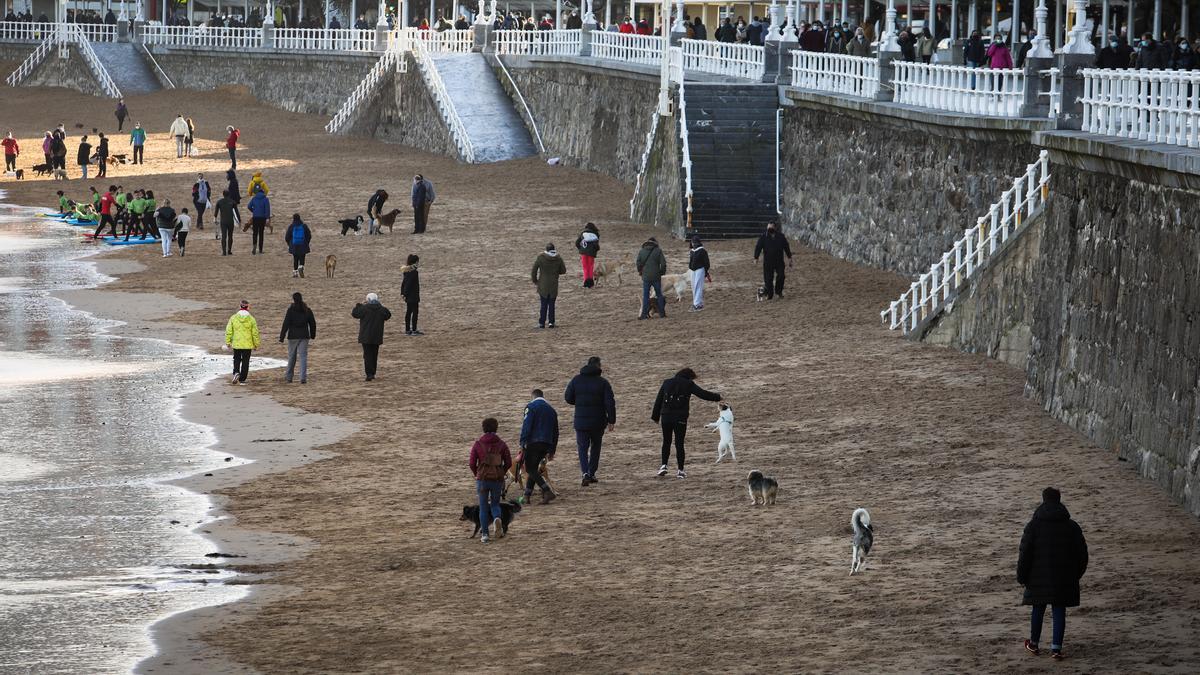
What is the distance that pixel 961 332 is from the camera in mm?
26641

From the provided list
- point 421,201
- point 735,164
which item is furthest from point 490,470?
point 421,201

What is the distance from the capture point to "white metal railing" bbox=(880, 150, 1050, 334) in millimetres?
25625

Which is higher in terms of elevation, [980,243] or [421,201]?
[980,243]

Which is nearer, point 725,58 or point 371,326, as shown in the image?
point 371,326

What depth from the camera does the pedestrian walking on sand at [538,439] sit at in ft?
63.0

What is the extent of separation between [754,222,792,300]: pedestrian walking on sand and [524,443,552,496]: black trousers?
1170 cm

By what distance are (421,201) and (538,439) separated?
73.8ft

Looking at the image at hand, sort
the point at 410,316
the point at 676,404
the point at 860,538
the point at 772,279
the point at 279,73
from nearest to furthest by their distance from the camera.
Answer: the point at 860,538
the point at 676,404
the point at 410,316
the point at 772,279
the point at 279,73

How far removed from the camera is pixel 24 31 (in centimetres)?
7331

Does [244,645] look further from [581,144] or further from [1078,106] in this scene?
[581,144]

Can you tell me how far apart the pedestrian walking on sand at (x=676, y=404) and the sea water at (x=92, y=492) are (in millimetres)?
4705

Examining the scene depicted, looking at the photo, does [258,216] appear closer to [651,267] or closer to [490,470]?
[651,267]

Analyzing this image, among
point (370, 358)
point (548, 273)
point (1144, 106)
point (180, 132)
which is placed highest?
point (1144, 106)

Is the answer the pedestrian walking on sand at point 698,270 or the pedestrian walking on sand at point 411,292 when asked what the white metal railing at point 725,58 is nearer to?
the pedestrian walking on sand at point 698,270
